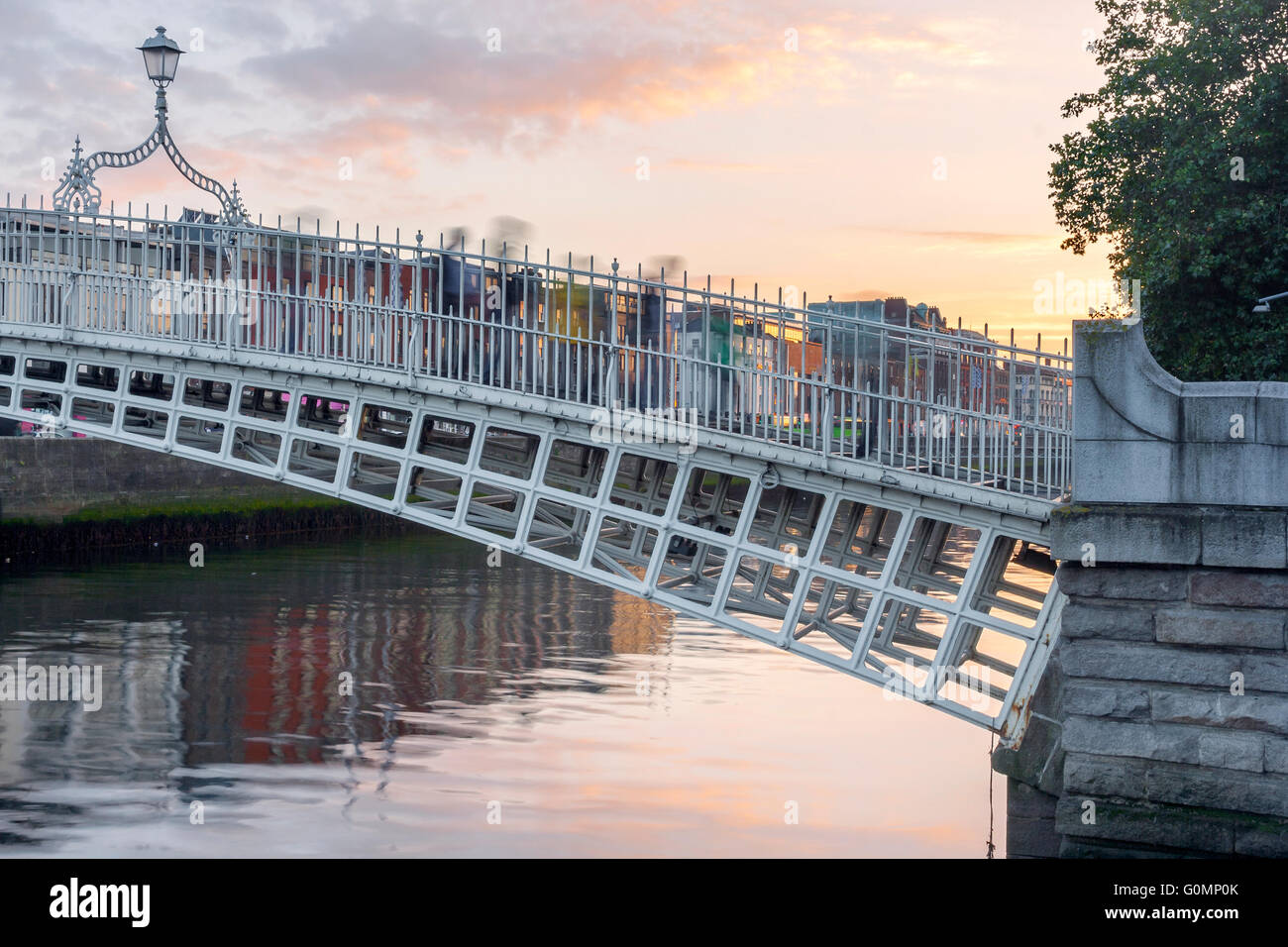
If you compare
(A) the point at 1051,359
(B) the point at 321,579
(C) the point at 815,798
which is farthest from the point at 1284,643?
(B) the point at 321,579

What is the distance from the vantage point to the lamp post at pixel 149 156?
71.6 ft

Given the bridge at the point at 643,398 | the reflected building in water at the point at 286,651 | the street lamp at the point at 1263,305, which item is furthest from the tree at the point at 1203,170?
the reflected building in water at the point at 286,651

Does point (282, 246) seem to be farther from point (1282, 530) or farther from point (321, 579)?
point (321, 579)

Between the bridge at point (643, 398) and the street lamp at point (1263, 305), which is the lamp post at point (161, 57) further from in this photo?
the street lamp at point (1263, 305)

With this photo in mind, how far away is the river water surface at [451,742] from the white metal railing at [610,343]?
4.84 meters

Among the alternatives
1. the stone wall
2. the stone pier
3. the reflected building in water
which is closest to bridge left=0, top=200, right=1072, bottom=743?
the stone pier

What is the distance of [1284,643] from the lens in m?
11.9

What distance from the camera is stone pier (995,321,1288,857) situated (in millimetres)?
11922

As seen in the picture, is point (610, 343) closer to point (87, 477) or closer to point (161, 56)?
point (161, 56)

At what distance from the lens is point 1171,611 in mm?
12164
